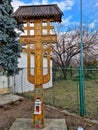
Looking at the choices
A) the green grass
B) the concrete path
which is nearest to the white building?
the green grass

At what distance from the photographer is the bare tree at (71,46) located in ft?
58.2

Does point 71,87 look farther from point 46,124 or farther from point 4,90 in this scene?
point 46,124

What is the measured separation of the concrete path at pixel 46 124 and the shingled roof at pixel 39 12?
8.77ft

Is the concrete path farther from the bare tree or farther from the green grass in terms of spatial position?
the bare tree

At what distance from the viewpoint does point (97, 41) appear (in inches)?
718

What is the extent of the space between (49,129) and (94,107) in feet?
9.25

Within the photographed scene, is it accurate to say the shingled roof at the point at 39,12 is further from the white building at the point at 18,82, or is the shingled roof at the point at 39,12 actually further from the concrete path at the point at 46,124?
the white building at the point at 18,82

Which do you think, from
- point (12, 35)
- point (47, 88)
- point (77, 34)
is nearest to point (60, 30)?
point (77, 34)

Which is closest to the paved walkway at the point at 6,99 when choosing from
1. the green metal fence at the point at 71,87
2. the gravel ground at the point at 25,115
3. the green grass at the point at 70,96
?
the gravel ground at the point at 25,115

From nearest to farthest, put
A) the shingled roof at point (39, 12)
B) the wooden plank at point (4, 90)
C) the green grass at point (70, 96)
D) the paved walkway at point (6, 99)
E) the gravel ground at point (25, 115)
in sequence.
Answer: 1. the shingled roof at point (39, 12)
2. the gravel ground at point (25, 115)
3. the green grass at point (70, 96)
4. the paved walkway at point (6, 99)
5. the wooden plank at point (4, 90)

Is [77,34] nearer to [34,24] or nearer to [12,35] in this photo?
[12,35]

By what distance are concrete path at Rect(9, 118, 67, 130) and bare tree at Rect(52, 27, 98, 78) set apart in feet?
40.9

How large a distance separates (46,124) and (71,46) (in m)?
13.0

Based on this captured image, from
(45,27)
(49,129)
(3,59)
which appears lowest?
(49,129)
